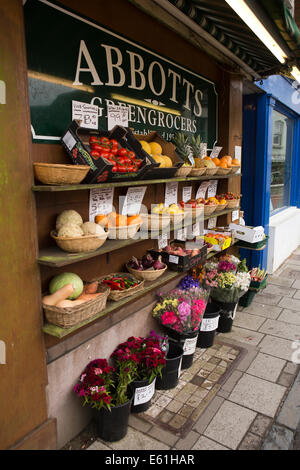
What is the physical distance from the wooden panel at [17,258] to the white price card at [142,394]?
81cm

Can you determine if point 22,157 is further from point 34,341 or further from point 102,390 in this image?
point 102,390

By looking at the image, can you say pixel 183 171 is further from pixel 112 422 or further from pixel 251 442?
pixel 251 442

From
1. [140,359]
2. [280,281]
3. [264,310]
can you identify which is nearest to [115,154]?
[140,359]

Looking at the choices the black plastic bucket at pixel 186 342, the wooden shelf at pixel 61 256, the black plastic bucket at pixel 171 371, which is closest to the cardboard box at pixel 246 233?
the black plastic bucket at pixel 186 342

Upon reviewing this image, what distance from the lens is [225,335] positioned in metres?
4.55

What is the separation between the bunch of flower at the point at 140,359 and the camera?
296 cm

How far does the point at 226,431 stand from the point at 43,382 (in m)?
1.56

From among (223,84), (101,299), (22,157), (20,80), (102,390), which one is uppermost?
(223,84)

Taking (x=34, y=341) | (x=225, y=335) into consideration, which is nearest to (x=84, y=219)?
(x=34, y=341)

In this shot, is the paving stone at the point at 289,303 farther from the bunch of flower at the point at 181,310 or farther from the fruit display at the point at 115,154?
the fruit display at the point at 115,154

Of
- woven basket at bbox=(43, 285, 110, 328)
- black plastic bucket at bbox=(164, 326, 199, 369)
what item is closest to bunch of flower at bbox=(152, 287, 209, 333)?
black plastic bucket at bbox=(164, 326, 199, 369)

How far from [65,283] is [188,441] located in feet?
5.23

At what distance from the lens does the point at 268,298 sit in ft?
19.3

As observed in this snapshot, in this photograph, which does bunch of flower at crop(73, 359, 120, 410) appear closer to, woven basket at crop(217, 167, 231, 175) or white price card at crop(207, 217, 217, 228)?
woven basket at crop(217, 167, 231, 175)
